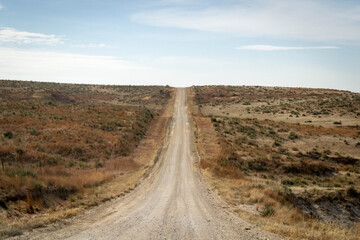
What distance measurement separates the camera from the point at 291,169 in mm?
32938

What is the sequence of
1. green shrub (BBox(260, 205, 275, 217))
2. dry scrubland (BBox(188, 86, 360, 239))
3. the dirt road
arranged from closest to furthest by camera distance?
1. the dirt road
2. green shrub (BBox(260, 205, 275, 217))
3. dry scrubland (BBox(188, 86, 360, 239))

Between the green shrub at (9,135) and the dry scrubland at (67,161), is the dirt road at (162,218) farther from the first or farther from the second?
the green shrub at (9,135)

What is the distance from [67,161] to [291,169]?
2558 centimetres

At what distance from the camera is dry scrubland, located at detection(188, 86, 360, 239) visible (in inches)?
647

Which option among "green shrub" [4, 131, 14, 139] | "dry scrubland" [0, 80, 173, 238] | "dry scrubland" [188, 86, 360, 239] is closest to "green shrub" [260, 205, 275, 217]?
"dry scrubland" [188, 86, 360, 239]

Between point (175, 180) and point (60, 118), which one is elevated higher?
point (60, 118)

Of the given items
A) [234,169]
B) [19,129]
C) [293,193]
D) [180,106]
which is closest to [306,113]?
[180,106]

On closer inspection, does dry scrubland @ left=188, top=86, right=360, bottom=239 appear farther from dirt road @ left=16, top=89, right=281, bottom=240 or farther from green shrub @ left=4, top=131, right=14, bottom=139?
green shrub @ left=4, top=131, right=14, bottom=139

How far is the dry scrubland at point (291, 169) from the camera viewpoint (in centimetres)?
1644

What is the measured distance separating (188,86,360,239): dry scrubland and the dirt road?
4.73ft

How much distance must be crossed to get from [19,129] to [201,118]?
125 feet

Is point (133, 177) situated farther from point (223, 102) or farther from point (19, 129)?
point (223, 102)

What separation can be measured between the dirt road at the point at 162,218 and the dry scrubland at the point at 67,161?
3.96 ft

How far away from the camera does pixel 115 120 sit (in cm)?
5125
